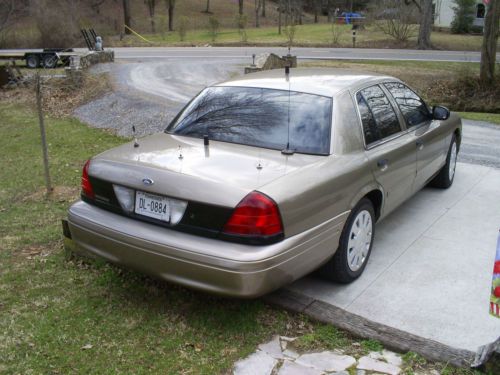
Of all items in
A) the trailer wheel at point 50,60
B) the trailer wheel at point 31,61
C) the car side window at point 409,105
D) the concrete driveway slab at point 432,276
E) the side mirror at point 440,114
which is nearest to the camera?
the concrete driveway slab at point 432,276

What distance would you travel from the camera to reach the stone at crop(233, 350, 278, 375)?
10.4ft

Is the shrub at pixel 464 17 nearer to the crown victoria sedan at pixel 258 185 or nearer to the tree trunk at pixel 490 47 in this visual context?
the tree trunk at pixel 490 47

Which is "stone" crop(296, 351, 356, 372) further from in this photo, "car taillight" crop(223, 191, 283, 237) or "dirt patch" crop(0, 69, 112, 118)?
"dirt patch" crop(0, 69, 112, 118)

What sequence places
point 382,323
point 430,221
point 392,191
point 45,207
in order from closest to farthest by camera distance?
point 382,323
point 392,191
point 430,221
point 45,207

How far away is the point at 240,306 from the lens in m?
3.83

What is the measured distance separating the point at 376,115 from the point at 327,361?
223cm

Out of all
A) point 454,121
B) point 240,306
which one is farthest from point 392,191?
point 454,121

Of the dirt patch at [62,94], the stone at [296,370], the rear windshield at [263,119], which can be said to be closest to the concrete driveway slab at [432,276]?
the stone at [296,370]

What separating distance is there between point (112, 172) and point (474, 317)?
2700 mm

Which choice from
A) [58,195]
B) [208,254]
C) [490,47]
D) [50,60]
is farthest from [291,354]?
[50,60]

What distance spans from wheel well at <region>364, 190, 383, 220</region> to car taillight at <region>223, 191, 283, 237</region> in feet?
4.41

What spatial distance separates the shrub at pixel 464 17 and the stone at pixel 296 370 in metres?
38.2

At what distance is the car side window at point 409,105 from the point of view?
516 centimetres

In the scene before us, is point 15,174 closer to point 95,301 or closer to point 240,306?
point 95,301
